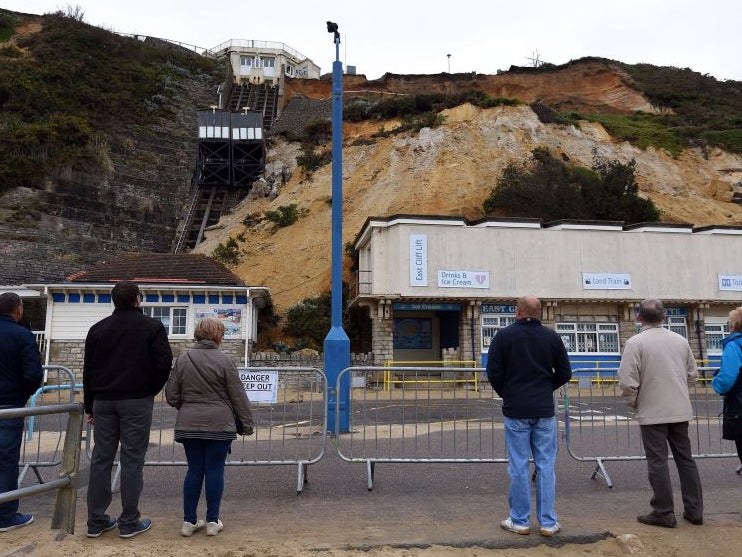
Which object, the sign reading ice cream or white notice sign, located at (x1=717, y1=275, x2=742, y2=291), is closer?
the sign reading ice cream

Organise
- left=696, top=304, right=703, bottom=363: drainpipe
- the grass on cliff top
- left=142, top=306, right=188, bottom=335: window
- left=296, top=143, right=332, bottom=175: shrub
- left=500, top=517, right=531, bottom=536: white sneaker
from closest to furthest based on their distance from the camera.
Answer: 1. left=500, top=517, right=531, bottom=536: white sneaker
2. left=142, top=306, right=188, bottom=335: window
3. left=696, top=304, right=703, bottom=363: drainpipe
4. the grass on cliff top
5. left=296, top=143, right=332, bottom=175: shrub

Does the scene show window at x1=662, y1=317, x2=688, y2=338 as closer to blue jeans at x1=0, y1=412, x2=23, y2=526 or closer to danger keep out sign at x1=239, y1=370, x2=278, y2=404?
danger keep out sign at x1=239, y1=370, x2=278, y2=404

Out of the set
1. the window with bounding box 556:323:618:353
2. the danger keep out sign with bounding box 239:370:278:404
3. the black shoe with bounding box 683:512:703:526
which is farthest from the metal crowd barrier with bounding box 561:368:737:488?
the window with bounding box 556:323:618:353

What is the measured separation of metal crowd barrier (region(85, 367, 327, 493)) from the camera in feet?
20.4

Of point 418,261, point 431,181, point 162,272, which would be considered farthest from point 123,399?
point 431,181

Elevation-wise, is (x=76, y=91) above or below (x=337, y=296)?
above

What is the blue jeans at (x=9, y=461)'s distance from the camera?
176 inches

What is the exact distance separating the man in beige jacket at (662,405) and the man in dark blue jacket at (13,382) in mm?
5016

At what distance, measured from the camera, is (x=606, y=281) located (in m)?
24.2

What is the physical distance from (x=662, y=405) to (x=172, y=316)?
19514 millimetres

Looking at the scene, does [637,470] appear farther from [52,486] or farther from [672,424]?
[52,486]

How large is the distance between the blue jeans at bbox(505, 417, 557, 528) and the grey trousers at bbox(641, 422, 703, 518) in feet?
3.07

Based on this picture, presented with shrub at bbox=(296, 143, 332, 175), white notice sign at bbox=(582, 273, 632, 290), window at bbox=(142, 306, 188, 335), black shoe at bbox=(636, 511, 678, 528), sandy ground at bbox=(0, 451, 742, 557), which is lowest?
sandy ground at bbox=(0, 451, 742, 557)

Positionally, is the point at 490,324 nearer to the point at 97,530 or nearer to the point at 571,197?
the point at 571,197
